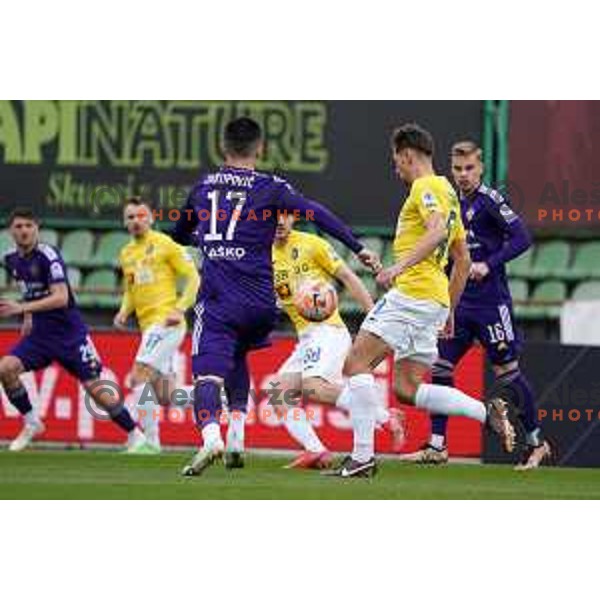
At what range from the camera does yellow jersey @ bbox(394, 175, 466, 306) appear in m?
14.0

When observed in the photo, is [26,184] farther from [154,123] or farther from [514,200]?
[514,200]

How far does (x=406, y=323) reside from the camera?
1428 cm

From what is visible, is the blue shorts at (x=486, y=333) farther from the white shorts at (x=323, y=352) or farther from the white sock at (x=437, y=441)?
the white shorts at (x=323, y=352)

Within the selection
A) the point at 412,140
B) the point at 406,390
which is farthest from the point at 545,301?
the point at 412,140

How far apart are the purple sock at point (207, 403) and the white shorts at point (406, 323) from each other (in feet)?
3.66

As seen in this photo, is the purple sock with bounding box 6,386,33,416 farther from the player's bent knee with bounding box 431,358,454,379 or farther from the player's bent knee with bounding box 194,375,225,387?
the player's bent knee with bounding box 194,375,225,387

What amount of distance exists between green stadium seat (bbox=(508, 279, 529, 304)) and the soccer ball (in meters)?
7.73

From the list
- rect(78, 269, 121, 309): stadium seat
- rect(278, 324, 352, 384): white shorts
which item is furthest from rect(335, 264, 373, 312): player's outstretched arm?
rect(78, 269, 121, 309): stadium seat

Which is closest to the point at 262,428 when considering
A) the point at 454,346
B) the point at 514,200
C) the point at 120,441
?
the point at 120,441

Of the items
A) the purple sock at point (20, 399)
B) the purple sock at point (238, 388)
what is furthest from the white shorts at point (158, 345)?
the purple sock at point (238, 388)

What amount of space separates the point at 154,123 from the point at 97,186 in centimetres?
109

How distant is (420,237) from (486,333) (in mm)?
2566

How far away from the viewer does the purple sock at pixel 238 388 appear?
49.3 feet

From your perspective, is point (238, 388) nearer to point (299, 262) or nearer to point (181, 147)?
Answer: point (299, 262)
